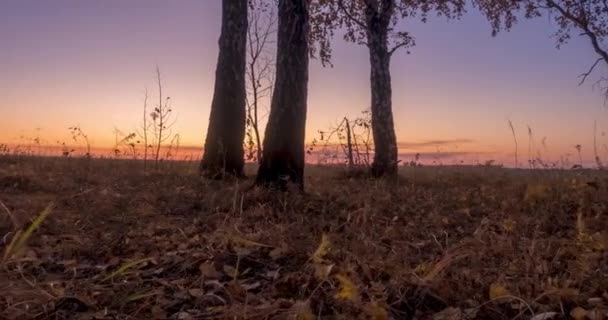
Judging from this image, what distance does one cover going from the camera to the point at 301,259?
4109mm

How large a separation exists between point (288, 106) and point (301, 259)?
4.74 metres

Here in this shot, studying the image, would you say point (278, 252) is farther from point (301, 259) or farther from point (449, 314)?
point (449, 314)

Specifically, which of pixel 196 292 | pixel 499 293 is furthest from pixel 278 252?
pixel 499 293

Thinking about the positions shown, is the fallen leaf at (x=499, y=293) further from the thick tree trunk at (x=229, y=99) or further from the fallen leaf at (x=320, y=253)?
the thick tree trunk at (x=229, y=99)

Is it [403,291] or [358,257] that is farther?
[358,257]

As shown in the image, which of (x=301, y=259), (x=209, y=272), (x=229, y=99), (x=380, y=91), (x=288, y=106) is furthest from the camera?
(x=380, y=91)

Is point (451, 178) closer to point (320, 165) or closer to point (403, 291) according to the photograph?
point (320, 165)

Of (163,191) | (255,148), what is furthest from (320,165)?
(163,191)

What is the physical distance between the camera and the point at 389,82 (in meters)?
14.7

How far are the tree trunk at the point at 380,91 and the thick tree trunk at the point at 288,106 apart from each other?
19.5 feet

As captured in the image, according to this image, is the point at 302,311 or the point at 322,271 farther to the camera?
the point at 322,271

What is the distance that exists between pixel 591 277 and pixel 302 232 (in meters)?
2.52

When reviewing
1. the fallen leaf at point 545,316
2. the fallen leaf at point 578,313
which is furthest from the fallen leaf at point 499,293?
the fallen leaf at point 578,313

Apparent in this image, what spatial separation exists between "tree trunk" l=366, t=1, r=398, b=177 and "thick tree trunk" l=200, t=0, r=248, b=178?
364 cm
